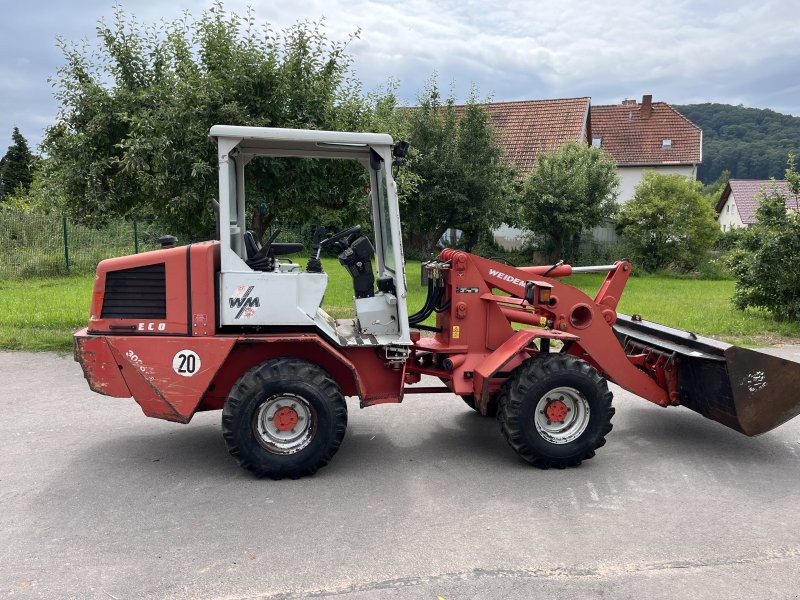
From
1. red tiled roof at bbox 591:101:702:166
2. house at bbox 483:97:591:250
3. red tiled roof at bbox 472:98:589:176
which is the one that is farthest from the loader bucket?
red tiled roof at bbox 591:101:702:166

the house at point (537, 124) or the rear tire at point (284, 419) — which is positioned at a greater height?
the house at point (537, 124)

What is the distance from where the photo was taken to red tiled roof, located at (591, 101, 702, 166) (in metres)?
35.0

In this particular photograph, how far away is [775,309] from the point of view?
12.0m

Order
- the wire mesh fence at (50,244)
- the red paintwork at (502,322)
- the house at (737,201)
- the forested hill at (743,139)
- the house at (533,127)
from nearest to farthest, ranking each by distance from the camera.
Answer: the red paintwork at (502,322) < the wire mesh fence at (50,244) < the house at (533,127) < the house at (737,201) < the forested hill at (743,139)

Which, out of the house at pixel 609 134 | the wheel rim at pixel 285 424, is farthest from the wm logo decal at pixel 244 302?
the house at pixel 609 134

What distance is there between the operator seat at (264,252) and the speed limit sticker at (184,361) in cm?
75

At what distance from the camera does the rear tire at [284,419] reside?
4520mm

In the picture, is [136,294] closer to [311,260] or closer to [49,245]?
[311,260]

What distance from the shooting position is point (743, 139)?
84.3 meters

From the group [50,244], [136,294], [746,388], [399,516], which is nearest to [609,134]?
[50,244]

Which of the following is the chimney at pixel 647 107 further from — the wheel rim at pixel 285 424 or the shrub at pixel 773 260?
the wheel rim at pixel 285 424

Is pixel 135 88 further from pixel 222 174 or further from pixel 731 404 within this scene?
pixel 731 404

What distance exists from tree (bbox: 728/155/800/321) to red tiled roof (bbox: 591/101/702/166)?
23.8 m

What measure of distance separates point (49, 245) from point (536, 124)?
72.5 ft
